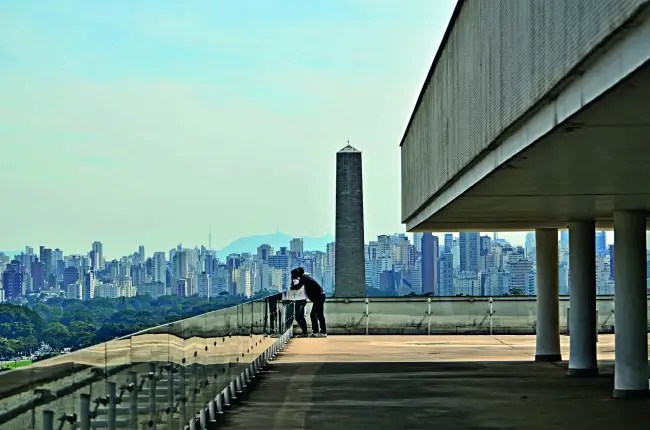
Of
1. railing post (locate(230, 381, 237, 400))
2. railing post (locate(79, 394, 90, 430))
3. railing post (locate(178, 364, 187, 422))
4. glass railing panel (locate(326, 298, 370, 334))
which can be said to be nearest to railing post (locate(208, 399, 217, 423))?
railing post (locate(230, 381, 237, 400))

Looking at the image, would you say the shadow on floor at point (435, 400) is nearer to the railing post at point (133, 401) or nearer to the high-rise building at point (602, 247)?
the railing post at point (133, 401)

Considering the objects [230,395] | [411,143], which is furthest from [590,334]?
[230,395]

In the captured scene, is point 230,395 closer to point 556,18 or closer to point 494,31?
point 494,31

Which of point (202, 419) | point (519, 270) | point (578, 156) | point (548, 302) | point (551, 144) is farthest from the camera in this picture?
point (519, 270)

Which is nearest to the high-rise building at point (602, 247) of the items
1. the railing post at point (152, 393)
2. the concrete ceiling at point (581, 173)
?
the concrete ceiling at point (581, 173)

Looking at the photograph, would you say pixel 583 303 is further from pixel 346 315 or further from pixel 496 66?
pixel 346 315

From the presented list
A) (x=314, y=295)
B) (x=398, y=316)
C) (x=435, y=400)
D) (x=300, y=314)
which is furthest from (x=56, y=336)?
(x=435, y=400)

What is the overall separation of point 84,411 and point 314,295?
3165 centimetres

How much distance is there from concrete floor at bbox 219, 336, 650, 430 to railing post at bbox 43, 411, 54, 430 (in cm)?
924

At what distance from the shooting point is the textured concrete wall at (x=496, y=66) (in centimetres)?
1010

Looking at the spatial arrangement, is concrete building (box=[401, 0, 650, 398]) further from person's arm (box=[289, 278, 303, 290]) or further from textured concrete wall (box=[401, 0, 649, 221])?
person's arm (box=[289, 278, 303, 290])

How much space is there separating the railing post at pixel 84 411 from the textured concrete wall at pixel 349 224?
2235 inches

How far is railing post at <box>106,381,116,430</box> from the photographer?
37.0 ft

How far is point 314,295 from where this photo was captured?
1651 inches
